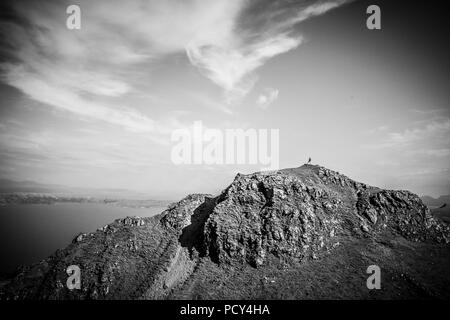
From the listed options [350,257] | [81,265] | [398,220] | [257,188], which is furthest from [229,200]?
[398,220]

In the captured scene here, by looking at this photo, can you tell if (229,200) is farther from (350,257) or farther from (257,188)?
(350,257)

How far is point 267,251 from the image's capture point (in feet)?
A: 120

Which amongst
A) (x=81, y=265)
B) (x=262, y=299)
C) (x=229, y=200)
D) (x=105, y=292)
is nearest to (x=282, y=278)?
(x=262, y=299)

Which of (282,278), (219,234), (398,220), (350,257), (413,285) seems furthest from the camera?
(398,220)

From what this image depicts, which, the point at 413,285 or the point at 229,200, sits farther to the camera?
the point at 229,200

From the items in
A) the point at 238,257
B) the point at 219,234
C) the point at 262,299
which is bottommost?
the point at 262,299

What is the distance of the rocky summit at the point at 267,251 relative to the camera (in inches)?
1242

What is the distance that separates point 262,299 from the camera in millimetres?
29531

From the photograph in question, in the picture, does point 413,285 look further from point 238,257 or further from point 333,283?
point 238,257

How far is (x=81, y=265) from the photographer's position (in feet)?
119

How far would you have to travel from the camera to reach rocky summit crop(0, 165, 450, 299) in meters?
31.5
